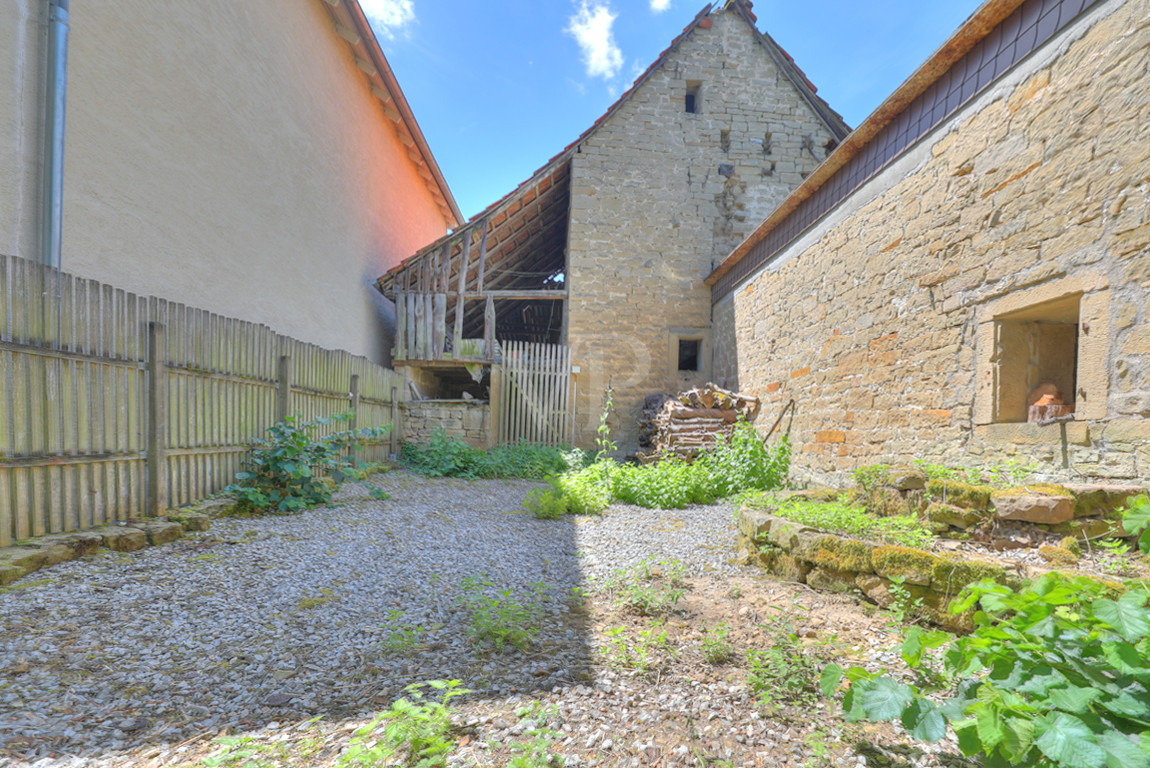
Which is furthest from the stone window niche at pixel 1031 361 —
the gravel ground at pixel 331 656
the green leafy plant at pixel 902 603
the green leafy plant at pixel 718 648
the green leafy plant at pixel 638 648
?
the green leafy plant at pixel 638 648

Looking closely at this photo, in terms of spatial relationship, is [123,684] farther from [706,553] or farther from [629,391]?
[629,391]

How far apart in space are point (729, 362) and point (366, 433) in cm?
582

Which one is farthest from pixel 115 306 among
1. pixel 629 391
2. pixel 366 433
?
pixel 629 391

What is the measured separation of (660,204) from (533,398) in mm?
4523

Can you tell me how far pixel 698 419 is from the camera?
733cm

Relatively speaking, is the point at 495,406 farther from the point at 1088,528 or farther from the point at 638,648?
the point at 1088,528

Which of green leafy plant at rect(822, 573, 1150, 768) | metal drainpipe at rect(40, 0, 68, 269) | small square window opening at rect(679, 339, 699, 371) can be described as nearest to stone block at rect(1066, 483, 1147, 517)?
green leafy plant at rect(822, 573, 1150, 768)

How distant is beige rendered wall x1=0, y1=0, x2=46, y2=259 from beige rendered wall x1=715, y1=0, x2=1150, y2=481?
6.91m

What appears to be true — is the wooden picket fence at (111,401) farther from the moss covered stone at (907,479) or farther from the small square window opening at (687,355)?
the small square window opening at (687,355)

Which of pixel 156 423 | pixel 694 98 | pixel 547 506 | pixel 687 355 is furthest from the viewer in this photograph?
pixel 687 355

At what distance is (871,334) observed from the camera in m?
4.80

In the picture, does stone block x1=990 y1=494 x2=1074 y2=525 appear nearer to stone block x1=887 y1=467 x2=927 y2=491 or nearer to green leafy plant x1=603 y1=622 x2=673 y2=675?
stone block x1=887 y1=467 x2=927 y2=491

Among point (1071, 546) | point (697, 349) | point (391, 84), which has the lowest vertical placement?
point (1071, 546)

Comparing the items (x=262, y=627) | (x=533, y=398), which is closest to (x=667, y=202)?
(x=533, y=398)
